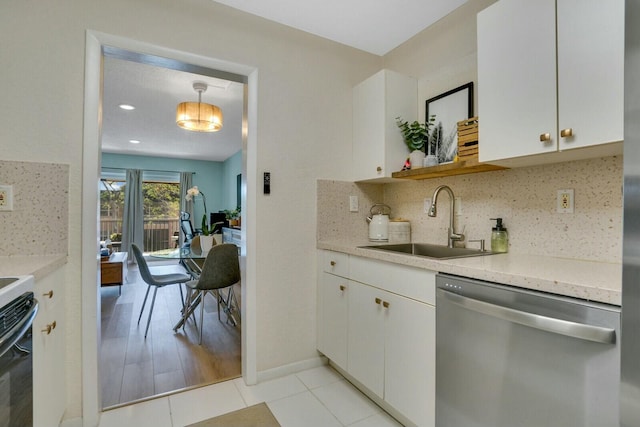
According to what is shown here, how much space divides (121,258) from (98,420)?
11.3 ft

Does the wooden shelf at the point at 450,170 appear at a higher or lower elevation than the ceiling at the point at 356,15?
lower

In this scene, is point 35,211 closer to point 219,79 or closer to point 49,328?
point 49,328

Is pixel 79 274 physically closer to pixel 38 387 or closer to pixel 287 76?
pixel 38 387

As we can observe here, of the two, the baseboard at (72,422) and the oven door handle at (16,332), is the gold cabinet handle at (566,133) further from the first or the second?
the baseboard at (72,422)


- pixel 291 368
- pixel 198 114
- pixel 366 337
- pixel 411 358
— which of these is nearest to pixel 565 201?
pixel 411 358

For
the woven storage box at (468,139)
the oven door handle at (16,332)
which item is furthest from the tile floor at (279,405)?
the woven storage box at (468,139)

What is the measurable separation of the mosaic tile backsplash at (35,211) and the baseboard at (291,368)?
1.35 m

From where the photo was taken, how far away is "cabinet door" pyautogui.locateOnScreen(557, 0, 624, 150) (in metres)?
1.08

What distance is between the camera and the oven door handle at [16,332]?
2.62ft

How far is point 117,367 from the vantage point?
221 cm

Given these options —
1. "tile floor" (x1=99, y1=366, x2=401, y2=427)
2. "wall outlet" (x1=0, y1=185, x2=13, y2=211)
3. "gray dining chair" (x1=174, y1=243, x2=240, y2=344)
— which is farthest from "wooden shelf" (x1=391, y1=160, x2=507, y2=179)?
"wall outlet" (x1=0, y1=185, x2=13, y2=211)

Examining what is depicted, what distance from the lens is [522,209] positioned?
1643 mm

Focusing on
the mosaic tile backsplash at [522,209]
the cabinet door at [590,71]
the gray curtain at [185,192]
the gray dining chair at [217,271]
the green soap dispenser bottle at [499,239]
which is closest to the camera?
the cabinet door at [590,71]

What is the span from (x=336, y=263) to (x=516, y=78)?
53.8 inches
